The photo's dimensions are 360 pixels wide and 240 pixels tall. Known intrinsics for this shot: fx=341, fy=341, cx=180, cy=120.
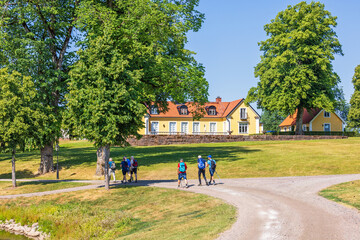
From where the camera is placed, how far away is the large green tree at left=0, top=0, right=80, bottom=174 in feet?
91.7

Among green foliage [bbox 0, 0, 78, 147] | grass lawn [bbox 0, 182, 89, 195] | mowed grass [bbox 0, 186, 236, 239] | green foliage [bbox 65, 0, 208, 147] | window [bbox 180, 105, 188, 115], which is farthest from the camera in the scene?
window [bbox 180, 105, 188, 115]

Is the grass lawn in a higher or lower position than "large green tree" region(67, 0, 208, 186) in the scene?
lower

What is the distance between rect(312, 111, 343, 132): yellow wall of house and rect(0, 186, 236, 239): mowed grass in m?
51.9

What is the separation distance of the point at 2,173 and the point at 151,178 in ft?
53.8

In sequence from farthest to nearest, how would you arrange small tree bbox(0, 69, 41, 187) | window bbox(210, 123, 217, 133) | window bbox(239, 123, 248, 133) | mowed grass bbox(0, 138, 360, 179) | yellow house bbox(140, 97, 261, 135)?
window bbox(210, 123, 217, 133) < window bbox(239, 123, 248, 133) < yellow house bbox(140, 97, 261, 135) < mowed grass bbox(0, 138, 360, 179) < small tree bbox(0, 69, 41, 187)

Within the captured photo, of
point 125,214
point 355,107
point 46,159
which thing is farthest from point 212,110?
point 125,214

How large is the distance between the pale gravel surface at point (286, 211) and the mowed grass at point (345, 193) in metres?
0.48

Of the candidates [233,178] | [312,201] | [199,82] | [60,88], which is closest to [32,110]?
[60,88]

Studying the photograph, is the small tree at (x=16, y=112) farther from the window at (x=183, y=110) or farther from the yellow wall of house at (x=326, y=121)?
the yellow wall of house at (x=326, y=121)

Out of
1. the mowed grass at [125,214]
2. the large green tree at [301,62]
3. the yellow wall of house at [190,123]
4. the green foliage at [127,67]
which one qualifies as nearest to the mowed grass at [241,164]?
the green foliage at [127,67]

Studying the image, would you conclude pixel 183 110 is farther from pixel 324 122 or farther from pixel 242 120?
pixel 324 122

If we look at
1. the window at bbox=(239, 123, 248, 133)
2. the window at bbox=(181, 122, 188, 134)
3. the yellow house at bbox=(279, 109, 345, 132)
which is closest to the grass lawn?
the window at bbox=(181, 122, 188, 134)

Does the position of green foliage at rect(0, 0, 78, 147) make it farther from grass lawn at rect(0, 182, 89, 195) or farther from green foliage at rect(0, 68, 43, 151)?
grass lawn at rect(0, 182, 89, 195)

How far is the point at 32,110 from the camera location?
82.6ft
